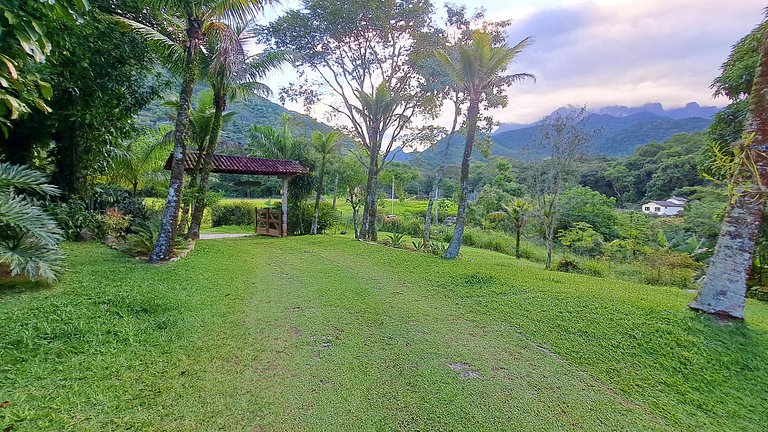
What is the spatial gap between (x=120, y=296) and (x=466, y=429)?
4.61 meters

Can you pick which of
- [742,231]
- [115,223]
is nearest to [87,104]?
[115,223]

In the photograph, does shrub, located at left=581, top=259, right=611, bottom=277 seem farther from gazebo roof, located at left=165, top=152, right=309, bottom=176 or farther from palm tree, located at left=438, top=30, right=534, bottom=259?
gazebo roof, located at left=165, top=152, right=309, bottom=176

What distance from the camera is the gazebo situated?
1147 centimetres

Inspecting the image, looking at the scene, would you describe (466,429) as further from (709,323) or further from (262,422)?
(709,323)

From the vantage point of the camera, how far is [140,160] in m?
12.6

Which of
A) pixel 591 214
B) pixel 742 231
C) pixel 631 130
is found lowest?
pixel 591 214

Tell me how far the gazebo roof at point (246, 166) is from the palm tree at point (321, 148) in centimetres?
125

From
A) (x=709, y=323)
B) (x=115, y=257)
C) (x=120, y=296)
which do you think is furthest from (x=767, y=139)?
(x=115, y=257)

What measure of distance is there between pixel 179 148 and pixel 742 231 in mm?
8828

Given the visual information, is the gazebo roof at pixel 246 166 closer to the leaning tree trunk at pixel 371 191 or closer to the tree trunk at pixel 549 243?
the leaning tree trunk at pixel 371 191

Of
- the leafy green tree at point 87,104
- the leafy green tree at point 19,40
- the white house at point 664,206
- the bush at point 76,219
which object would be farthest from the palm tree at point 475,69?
the white house at point 664,206

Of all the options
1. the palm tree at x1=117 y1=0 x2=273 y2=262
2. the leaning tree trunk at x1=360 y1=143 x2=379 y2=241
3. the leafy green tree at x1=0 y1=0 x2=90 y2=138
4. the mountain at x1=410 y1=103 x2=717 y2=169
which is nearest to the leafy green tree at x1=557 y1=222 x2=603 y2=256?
the leaning tree trunk at x1=360 y1=143 x2=379 y2=241

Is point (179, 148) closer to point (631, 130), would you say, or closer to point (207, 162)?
point (207, 162)

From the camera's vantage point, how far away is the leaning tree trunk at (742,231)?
3.86 metres
